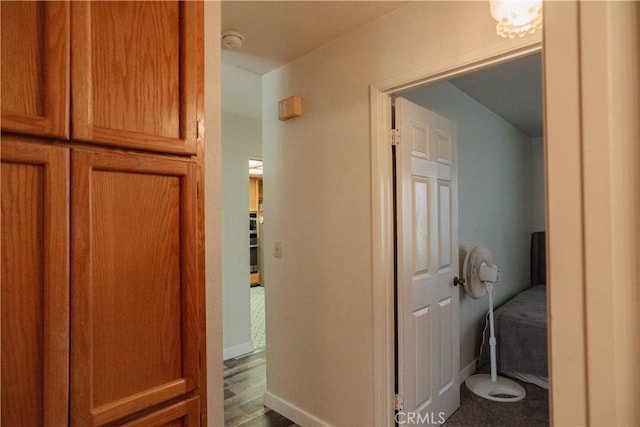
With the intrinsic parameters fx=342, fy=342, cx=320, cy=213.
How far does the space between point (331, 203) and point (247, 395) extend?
1740mm

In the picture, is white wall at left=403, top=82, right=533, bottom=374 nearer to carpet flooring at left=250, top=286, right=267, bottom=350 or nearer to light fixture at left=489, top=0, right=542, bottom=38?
light fixture at left=489, top=0, right=542, bottom=38

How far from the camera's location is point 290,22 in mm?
1875

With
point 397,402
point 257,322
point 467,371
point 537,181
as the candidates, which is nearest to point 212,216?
point 397,402

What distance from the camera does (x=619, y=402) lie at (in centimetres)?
30

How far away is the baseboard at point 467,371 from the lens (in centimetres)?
291

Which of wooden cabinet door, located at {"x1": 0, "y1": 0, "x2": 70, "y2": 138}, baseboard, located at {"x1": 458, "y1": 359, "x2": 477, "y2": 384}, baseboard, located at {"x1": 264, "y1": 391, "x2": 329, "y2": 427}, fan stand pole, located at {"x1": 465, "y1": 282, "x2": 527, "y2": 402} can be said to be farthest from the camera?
baseboard, located at {"x1": 458, "y1": 359, "x2": 477, "y2": 384}

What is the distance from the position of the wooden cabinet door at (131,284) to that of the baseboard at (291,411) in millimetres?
1433

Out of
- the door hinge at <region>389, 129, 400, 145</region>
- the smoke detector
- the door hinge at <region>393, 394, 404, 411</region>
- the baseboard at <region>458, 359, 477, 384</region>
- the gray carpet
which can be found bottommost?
the gray carpet

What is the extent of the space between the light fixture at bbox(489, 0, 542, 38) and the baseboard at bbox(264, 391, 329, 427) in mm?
2293

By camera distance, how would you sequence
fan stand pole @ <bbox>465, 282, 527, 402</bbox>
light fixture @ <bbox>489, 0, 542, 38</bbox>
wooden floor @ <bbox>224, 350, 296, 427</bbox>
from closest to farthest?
light fixture @ <bbox>489, 0, 542, 38</bbox>
wooden floor @ <bbox>224, 350, 296, 427</bbox>
fan stand pole @ <bbox>465, 282, 527, 402</bbox>

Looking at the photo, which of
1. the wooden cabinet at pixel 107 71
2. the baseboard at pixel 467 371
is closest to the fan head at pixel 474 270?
the baseboard at pixel 467 371

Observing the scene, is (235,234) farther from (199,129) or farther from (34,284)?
(34,284)

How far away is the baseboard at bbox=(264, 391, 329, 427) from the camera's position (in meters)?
2.21

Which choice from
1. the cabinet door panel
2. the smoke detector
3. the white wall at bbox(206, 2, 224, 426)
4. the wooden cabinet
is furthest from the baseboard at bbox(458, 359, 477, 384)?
the smoke detector
